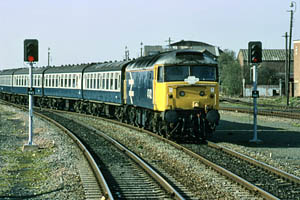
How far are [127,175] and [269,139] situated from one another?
30.6 ft

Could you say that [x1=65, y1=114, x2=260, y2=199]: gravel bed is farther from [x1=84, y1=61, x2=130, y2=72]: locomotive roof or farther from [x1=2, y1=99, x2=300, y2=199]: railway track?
[x1=84, y1=61, x2=130, y2=72]: locomotive roof

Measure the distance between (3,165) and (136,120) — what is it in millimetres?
10805

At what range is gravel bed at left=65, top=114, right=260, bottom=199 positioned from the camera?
10.1 meters

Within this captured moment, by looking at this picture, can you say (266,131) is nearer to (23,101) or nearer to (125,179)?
(125,179)

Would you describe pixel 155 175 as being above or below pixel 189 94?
below

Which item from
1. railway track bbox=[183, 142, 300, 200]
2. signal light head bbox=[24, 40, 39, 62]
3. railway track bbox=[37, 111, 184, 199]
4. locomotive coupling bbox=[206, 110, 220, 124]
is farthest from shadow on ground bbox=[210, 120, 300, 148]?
signal light head bbox=[24, 40, 39, 62]

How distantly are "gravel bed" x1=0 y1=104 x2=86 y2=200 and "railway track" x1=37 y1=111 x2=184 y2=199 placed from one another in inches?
25.7

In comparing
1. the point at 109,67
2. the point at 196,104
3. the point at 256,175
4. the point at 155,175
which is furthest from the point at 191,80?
the point at 109,67

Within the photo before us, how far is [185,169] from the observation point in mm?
12812

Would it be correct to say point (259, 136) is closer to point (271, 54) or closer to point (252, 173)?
point (252, 173)

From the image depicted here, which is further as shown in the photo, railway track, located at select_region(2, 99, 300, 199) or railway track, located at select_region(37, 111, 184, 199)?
railway track, located at select_region(2, 99, 300, 199)

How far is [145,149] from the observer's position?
16891mm

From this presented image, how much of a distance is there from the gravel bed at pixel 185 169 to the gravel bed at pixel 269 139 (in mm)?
2011

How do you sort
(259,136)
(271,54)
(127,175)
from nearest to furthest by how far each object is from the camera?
(127,175)
(259,136)
(271,54)
